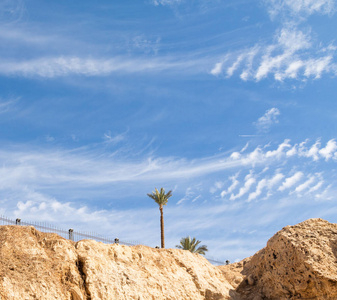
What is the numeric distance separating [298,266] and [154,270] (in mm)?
8117

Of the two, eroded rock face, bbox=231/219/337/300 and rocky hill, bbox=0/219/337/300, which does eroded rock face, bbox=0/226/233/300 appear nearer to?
rocky hill, bbox=0/219/337/300

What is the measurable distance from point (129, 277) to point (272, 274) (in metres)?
8.96

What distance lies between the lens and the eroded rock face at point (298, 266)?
21922mm

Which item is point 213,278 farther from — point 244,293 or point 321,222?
point 321,222

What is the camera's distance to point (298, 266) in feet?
74.9

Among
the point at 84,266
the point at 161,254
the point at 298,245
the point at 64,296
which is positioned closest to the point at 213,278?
the point at 161,254

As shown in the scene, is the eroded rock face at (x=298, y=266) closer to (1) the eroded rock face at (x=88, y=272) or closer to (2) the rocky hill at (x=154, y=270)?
(2) the rocky hill at (x=154, y=270)

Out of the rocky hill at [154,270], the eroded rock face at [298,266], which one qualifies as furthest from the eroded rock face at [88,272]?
the eroded rock face at [298,266]

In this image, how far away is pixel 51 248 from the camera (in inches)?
763

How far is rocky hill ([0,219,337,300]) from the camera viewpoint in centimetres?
1725

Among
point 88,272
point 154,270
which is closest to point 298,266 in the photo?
point 154,270

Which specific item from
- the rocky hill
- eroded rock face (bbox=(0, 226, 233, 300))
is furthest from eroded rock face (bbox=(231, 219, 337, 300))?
eroded rock face (bbox=(0, 226, 233, 300))

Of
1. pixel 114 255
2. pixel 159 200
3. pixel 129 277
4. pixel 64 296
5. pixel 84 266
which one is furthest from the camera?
pixel 159 200

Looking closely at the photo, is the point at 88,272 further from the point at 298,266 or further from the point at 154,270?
the point at 298,266
